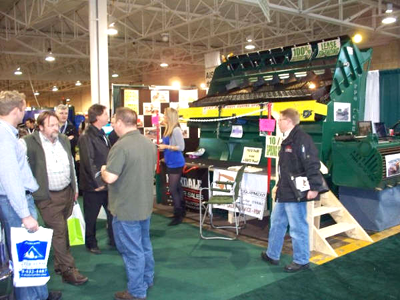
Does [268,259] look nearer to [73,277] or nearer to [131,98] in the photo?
[73,277]

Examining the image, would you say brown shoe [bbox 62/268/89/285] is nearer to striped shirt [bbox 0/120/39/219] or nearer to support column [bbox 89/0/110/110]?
striped shirt [bbox 0/120/39/219]

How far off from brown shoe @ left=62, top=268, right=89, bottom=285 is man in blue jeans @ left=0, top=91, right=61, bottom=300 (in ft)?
2.45

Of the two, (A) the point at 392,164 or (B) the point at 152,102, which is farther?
(B) the point at 152,102

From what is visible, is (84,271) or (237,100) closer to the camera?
(84,271)

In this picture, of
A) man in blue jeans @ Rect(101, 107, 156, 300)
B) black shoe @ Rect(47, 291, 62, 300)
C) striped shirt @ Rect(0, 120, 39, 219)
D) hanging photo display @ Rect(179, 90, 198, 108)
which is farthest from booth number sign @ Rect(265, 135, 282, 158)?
hanging photo display @ Rect(179, 90, 198, 108)

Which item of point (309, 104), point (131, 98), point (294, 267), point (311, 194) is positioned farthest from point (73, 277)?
point (131, 98)

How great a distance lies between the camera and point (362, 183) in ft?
15.9

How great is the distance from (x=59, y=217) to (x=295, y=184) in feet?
6.69

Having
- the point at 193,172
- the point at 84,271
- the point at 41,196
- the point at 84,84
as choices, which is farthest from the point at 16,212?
the point at 84,84

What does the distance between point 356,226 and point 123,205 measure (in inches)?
120

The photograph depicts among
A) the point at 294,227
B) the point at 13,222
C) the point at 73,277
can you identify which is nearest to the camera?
the point at 13,222

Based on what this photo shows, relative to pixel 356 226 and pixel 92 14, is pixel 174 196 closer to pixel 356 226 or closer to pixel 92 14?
pixel 356 226

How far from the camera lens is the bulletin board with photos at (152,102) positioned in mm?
7676

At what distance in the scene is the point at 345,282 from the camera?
11.8 ft
